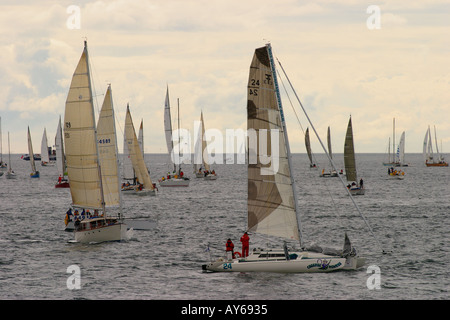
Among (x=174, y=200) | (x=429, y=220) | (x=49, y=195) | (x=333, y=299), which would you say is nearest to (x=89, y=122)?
(x=333, y=299)

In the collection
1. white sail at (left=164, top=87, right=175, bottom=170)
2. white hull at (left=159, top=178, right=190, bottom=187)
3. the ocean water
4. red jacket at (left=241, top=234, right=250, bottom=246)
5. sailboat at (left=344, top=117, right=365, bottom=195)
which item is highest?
white sail at (left=164, top=87, right=175, bottom=170)

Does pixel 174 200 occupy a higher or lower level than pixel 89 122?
lower

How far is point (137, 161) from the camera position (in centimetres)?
8619

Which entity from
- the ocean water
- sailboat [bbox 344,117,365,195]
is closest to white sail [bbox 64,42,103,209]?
the ocean water

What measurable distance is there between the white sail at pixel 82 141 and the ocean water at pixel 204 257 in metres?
4.45

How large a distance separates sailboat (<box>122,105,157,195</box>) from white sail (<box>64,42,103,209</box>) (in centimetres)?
2893

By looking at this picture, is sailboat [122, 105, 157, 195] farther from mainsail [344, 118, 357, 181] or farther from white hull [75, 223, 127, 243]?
white hull [75, 223, 127, 243]

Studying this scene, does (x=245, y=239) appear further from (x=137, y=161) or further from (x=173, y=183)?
(x=173, y=183)

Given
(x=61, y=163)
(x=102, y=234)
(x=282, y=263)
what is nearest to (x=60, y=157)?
(x=61, y=163)

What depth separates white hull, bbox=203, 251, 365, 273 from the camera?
38.4 meters

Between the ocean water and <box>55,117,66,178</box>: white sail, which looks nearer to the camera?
the ocean water

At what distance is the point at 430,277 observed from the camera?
39.5 m

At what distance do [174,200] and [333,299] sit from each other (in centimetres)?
6379
